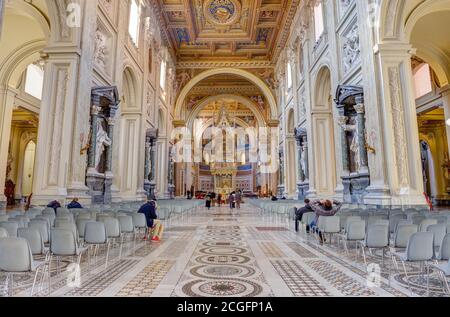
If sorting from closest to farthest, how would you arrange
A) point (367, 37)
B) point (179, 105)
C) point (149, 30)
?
point (367, 37)
point (149, 30)
point (179, 105)

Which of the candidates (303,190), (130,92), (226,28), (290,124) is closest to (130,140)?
(130,92)

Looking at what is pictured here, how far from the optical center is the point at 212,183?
35656 millimetres

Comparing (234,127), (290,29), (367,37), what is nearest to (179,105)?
(290,29)

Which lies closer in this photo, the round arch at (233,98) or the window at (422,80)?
the window at (422,80)

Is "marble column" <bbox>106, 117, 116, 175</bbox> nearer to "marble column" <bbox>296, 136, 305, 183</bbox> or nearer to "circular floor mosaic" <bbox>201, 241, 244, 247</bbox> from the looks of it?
"circular floor mosaic" <bbox>201, 241, 244, 247</bbox>

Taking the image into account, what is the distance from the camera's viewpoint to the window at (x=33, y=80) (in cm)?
1353

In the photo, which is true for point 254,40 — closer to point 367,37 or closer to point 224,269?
point 367,37

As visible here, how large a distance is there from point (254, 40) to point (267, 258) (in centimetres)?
1907

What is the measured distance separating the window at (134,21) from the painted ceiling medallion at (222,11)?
4.87 metres

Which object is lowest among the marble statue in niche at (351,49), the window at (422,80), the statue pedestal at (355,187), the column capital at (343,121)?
the statue pedestal at (355,187)

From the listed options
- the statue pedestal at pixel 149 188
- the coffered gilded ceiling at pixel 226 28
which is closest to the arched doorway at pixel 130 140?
the statue pedestal at pixel 149 188

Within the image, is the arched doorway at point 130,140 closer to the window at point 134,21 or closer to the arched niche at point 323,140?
the window at point 134,21

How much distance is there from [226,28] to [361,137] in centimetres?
1391

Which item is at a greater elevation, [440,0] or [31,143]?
[440,0]
